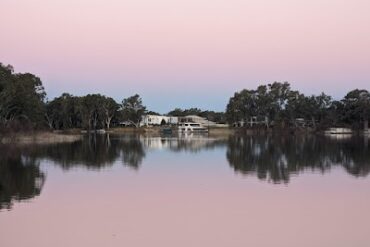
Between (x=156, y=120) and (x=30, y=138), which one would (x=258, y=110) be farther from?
(x=30, y=138)

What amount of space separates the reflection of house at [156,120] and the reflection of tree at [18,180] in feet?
371

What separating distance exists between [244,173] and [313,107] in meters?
107

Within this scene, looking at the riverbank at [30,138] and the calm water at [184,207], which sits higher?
the riverbank at [30,138]

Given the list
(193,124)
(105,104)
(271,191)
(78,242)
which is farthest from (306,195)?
(193,124)

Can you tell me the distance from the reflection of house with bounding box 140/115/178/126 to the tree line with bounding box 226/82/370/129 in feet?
94.6

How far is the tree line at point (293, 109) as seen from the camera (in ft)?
418

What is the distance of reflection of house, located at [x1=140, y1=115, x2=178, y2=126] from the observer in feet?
502

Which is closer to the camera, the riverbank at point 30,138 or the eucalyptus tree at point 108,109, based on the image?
the riverbank at point 30,138

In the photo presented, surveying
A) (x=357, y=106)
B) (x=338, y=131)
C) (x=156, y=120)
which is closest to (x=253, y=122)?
(x=338, y=131)

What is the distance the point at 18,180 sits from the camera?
2438cm

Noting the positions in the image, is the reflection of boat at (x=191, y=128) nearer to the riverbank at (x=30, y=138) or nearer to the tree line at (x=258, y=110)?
the tree line at (x=258, y=110)

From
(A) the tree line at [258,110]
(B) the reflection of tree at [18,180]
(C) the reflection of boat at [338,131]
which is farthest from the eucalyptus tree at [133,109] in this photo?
(B) the reflection of tree at [18,180]

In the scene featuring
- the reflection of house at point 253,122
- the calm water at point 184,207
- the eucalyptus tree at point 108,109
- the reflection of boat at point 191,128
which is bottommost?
the calm water at point 184,207

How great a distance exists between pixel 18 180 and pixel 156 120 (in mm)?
137555
